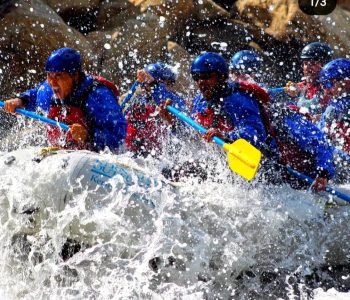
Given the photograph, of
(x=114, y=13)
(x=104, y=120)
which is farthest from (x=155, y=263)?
(x=114, y=13)

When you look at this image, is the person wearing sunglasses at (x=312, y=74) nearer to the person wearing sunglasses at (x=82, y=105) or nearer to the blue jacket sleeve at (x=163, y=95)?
the blue jacket sleeve at (x=163, y=95)

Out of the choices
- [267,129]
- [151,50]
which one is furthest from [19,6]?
[267,129]

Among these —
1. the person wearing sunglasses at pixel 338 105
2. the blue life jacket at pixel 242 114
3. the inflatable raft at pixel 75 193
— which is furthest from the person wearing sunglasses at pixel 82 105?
the person wearing sunglasses at pixel 338 105

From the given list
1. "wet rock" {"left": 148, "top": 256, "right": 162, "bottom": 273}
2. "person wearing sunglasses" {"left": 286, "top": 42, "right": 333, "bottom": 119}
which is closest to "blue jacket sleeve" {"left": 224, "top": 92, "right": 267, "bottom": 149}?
"wet rock" {"left": 148, "top": 256, "right": 162, "bottom": 273}

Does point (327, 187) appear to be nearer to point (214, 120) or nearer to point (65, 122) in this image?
point (214, 120)

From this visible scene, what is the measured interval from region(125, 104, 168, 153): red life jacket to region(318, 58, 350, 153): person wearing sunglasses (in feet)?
5.59

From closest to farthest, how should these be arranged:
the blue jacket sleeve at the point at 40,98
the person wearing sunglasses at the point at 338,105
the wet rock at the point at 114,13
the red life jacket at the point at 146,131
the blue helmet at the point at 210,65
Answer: the blue helmet at the point at 210,65 → the blue jacket sleeve at the point at 40,98 → the person wearing sunglasses at the point at 338,105 → the red life jacket at the point at 146,131 → the wet rock at the point at 114,13

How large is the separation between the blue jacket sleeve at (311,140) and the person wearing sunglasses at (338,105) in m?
1.33

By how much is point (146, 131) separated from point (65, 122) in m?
1.69

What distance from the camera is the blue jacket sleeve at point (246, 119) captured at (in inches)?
176

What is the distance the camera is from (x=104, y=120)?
4523 mm

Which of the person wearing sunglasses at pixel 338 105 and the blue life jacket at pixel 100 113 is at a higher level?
the blue life jacket at pixel 100 113

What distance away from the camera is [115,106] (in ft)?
15.2

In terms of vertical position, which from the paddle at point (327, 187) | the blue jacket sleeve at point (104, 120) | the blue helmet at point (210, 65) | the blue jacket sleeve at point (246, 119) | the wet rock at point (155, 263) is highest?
the blue helmet at point (210, 65)
